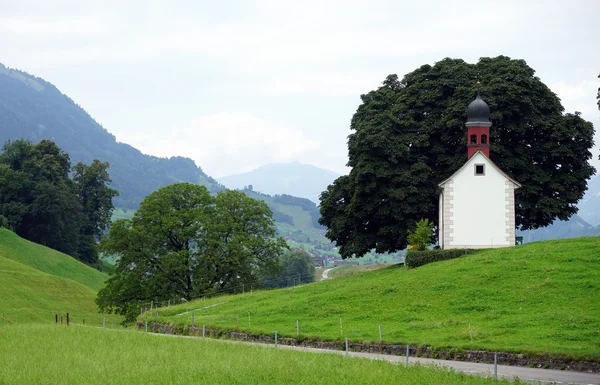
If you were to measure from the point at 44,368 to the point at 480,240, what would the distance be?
38465 mm

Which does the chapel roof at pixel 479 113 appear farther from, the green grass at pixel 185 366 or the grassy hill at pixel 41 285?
the grassy hill at pixel 41 285

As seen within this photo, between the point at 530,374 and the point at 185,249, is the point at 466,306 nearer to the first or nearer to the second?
the point at 530,374

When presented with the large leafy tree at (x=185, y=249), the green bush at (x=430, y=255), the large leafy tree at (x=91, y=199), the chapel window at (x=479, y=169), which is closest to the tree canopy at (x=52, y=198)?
the large leafy tree at (x=91, y=199)

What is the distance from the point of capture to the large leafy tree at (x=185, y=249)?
72562mm

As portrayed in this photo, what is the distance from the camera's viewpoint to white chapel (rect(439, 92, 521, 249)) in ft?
204

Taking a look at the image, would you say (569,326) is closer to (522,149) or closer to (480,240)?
(480,240)

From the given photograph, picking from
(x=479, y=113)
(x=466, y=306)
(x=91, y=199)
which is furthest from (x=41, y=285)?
(x=466, y=306)

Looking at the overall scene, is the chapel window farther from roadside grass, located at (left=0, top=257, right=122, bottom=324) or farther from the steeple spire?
roadside grass, located at (left=0, top=257, right=122, bottom=324)

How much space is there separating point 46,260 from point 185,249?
118ft

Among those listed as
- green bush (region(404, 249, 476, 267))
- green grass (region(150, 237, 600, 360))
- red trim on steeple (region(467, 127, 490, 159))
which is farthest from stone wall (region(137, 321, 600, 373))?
red trim on steeple (region(467, 127, 490, 159))

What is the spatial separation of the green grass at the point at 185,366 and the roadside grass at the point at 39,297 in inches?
1412

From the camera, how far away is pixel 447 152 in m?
68.6

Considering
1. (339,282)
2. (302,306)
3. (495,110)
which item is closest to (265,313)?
(302,306)

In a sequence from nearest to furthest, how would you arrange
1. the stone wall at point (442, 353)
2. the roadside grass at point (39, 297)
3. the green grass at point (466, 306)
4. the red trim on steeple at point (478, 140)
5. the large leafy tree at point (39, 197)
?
the stone wall at point (442, 353) < the green grass at point (466, 306) < the red trim on steeple at point (478, 140) < the roadside grass at point (39, 297) < the large leafy tree at point (39, 197)
